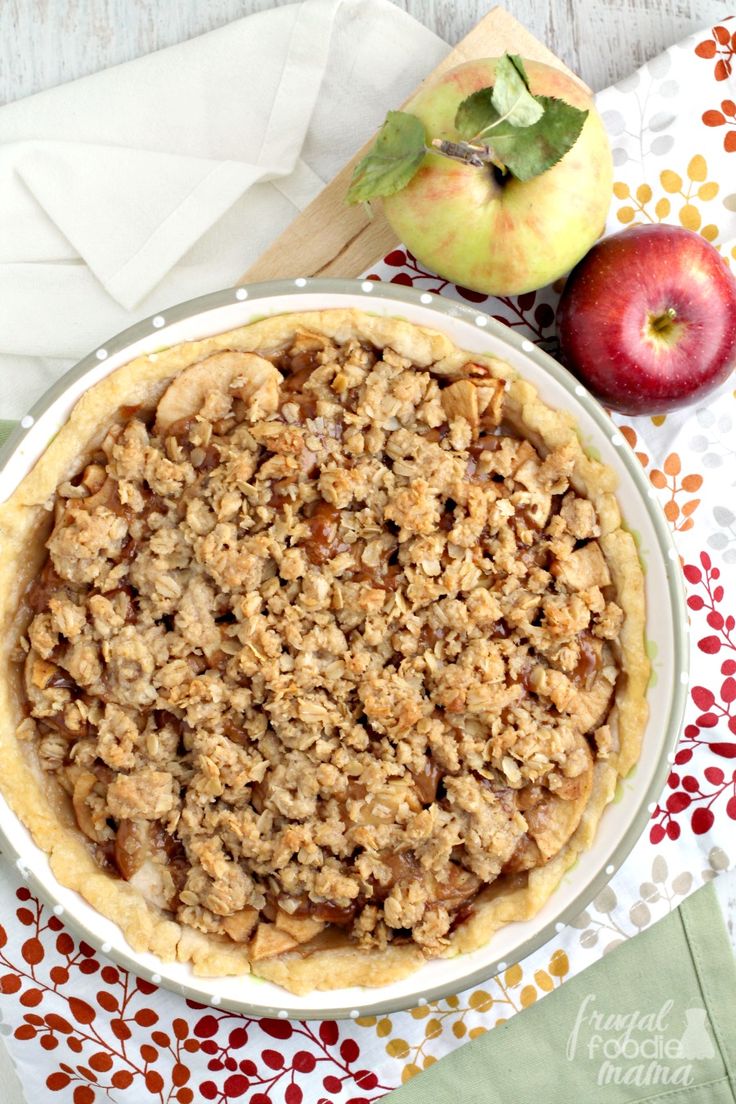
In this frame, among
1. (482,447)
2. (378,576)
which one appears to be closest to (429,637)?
(378,576)

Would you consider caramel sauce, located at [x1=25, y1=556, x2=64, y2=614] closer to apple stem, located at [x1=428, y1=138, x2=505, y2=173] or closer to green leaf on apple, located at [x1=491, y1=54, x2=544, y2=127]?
apple stem, located at [x1=428, y1=138, x2=505, y2=173]

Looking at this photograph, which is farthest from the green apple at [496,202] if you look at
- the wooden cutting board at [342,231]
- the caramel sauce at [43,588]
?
the caramel sauce at [43,588]

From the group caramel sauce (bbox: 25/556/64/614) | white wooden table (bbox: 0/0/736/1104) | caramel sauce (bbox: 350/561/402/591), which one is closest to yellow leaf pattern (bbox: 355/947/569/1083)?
white wooden table (bbox: 0/0/736/1104)

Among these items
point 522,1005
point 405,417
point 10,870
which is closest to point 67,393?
point 405,417

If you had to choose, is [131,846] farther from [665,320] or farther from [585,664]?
[665,320]

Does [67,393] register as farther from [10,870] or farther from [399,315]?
[10,870]

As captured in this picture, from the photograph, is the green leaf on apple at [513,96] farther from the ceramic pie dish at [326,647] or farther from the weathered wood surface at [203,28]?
the weathered wood surface at [203,28]
